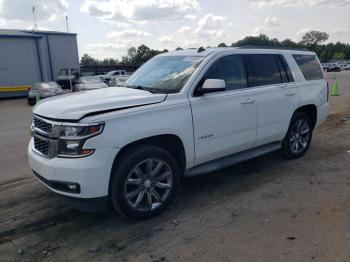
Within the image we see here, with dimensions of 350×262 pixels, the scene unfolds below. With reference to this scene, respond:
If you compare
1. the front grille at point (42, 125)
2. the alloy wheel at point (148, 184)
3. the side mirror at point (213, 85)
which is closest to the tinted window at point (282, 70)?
A: the side mirror at point (213, 85)

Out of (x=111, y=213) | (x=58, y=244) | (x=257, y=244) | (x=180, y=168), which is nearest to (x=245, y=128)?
(x=180, y=168)

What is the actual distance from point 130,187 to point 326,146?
478 centimetres

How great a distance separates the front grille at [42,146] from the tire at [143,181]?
30.7 inches

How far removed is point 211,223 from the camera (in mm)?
3818

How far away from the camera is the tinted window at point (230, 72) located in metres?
4.51

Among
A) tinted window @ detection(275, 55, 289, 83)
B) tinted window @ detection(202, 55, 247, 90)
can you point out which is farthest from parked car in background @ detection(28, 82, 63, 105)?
tinted window @ detection(202, 55, 247, 90)

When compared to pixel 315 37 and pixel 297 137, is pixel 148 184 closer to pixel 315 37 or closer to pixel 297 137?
pixel 297 137

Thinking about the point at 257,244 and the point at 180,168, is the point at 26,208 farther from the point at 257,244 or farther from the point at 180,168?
the point at 257,244

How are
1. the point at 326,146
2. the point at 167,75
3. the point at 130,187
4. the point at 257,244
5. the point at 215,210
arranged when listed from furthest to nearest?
the point at 326,146 < the point at 167,75 < the point at 215,210 < the point at 130,187 < the point at 257,244

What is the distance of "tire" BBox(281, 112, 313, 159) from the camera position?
585 centimetres

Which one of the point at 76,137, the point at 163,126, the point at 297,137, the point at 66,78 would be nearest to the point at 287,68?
the point at 297,137

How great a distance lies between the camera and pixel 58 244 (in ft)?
11.4

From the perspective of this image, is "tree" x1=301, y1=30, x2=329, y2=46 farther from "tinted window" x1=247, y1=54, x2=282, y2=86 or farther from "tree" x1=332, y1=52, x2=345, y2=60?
"tinted window" x1=247, y1=54, x2=282, y2=86

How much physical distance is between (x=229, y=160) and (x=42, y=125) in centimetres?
251
